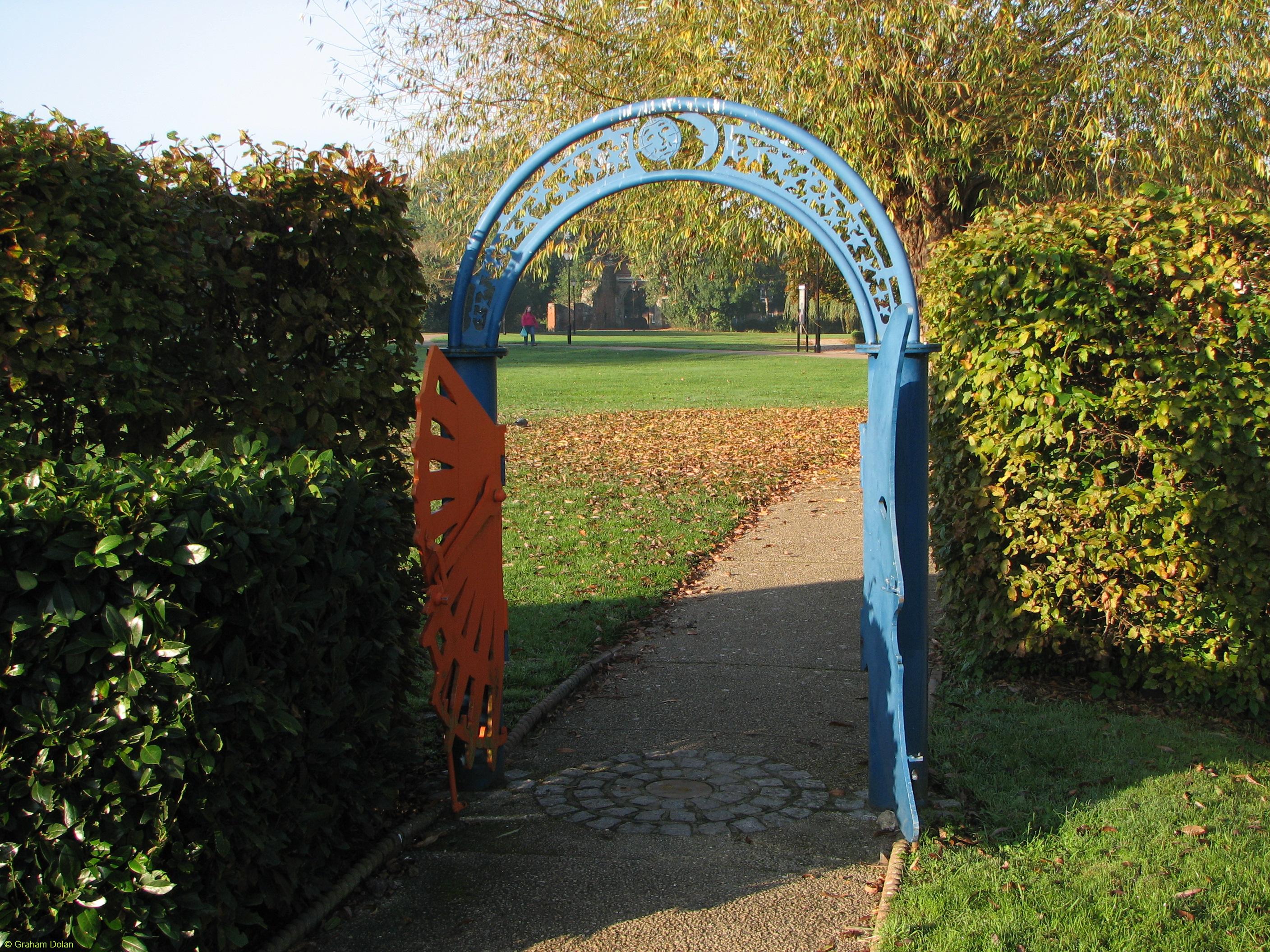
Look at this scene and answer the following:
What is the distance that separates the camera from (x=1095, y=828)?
14.1ft

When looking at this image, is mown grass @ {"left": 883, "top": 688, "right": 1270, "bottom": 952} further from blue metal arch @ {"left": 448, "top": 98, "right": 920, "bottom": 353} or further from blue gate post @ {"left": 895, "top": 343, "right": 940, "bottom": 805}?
blue metal arch @ {"left": 448, "top": 98, "right": 920, "bottom": 353}

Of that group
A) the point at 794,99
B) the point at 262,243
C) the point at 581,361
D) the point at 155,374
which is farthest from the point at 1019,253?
the point at 581,361

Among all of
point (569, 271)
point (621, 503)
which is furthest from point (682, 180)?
point (569, 271)

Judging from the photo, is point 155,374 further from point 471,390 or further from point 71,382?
point 471,390

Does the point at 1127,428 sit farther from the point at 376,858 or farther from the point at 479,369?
the point at 376,858

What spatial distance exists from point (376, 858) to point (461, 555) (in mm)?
1175

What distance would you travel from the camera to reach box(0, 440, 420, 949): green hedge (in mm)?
2824

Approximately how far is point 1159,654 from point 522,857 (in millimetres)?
3662

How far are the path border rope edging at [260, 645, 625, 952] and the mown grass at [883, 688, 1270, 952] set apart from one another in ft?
6.05

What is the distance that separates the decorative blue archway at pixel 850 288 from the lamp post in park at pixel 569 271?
1056 cm

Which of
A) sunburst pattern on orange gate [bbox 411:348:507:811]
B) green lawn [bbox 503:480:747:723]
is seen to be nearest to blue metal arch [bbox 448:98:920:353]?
sunburst pattern on orange gate [bbox 411:348:507:811]

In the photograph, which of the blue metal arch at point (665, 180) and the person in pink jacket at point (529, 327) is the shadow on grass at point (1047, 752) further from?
the person in pink jacket at point (529, 327)

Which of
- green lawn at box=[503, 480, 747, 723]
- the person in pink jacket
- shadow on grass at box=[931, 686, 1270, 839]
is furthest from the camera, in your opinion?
the person in pink jacket

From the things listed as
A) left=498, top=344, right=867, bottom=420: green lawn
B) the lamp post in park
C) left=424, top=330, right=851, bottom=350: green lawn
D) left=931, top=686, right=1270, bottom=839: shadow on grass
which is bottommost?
left=931, top=686, right=1270, bottom=839: shadow on grass
